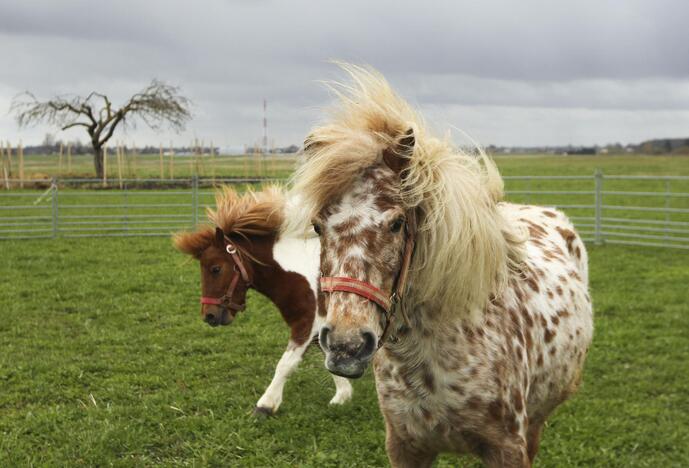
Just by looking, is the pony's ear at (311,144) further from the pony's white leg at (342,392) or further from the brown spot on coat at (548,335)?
the pony's white leg at (342,392)

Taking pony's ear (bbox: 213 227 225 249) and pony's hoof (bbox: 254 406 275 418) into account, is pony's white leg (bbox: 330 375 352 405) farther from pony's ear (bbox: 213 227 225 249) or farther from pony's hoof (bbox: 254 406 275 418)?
pony's ear (bbox: 213 227 225 249)

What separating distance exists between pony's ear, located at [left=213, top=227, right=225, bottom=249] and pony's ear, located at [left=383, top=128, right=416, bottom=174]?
3.07 metres

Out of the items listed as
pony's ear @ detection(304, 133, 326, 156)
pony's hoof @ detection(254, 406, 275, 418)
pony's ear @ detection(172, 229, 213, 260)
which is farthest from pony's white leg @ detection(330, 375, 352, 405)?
pony's ear @ detection(304, 133, 326, 156)

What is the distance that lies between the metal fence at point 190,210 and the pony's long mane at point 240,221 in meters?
3.25

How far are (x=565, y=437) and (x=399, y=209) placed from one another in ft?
10.1

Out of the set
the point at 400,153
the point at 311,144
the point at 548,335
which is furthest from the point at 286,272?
the point at 400,153

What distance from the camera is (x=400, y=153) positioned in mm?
2182

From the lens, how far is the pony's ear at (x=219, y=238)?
506 cm

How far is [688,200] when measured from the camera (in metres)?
19.9

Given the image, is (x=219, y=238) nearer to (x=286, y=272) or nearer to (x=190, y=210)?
(x=286, y=272)

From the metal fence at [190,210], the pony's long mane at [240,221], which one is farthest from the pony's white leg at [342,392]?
the metal fence at [190,210]

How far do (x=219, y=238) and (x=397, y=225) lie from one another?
321 cm

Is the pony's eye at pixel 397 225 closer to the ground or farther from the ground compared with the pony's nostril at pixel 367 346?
farther from the ground

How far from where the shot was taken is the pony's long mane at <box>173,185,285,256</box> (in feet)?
16.6
